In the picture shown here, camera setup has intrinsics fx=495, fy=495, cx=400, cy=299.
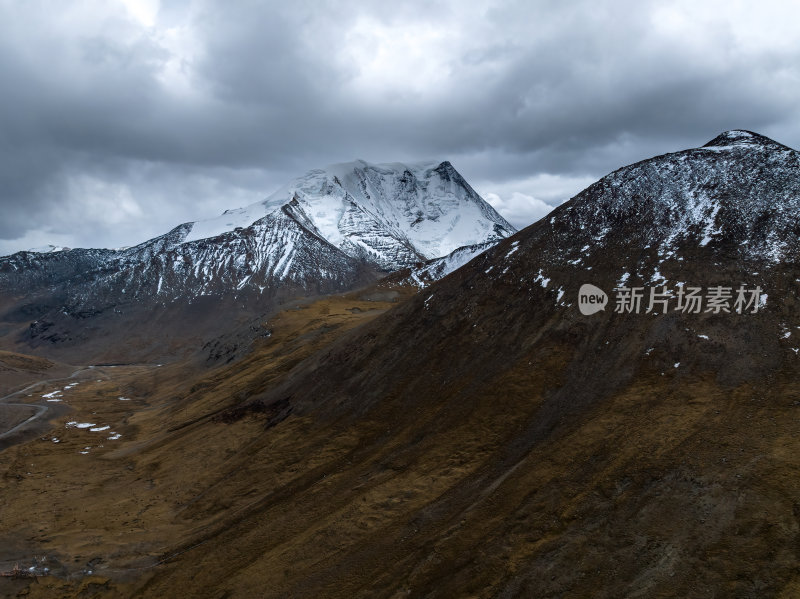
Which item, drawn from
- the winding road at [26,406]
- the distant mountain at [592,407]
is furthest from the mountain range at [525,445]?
the winding road at [26,406]

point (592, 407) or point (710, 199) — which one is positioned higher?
point (710, 199)

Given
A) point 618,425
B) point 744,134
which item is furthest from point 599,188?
point 618,425

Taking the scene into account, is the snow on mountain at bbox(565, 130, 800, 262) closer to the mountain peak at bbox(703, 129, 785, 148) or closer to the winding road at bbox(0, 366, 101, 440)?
the mountain peak at bbox(703, 129, 785, 148)

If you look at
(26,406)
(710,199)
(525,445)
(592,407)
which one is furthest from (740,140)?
(26,406)

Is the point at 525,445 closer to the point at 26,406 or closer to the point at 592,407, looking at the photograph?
the point at 592,407

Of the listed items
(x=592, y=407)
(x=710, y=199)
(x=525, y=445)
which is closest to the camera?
(x=525, y=445)

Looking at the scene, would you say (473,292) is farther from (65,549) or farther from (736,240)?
(65,549)

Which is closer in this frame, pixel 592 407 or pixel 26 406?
pixel 592 407

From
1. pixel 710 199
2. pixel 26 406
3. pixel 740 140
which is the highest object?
pixel 740 140

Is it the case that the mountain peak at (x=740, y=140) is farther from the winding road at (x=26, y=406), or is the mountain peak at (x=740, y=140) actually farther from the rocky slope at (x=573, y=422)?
the winding road at (x=26, y=406)
